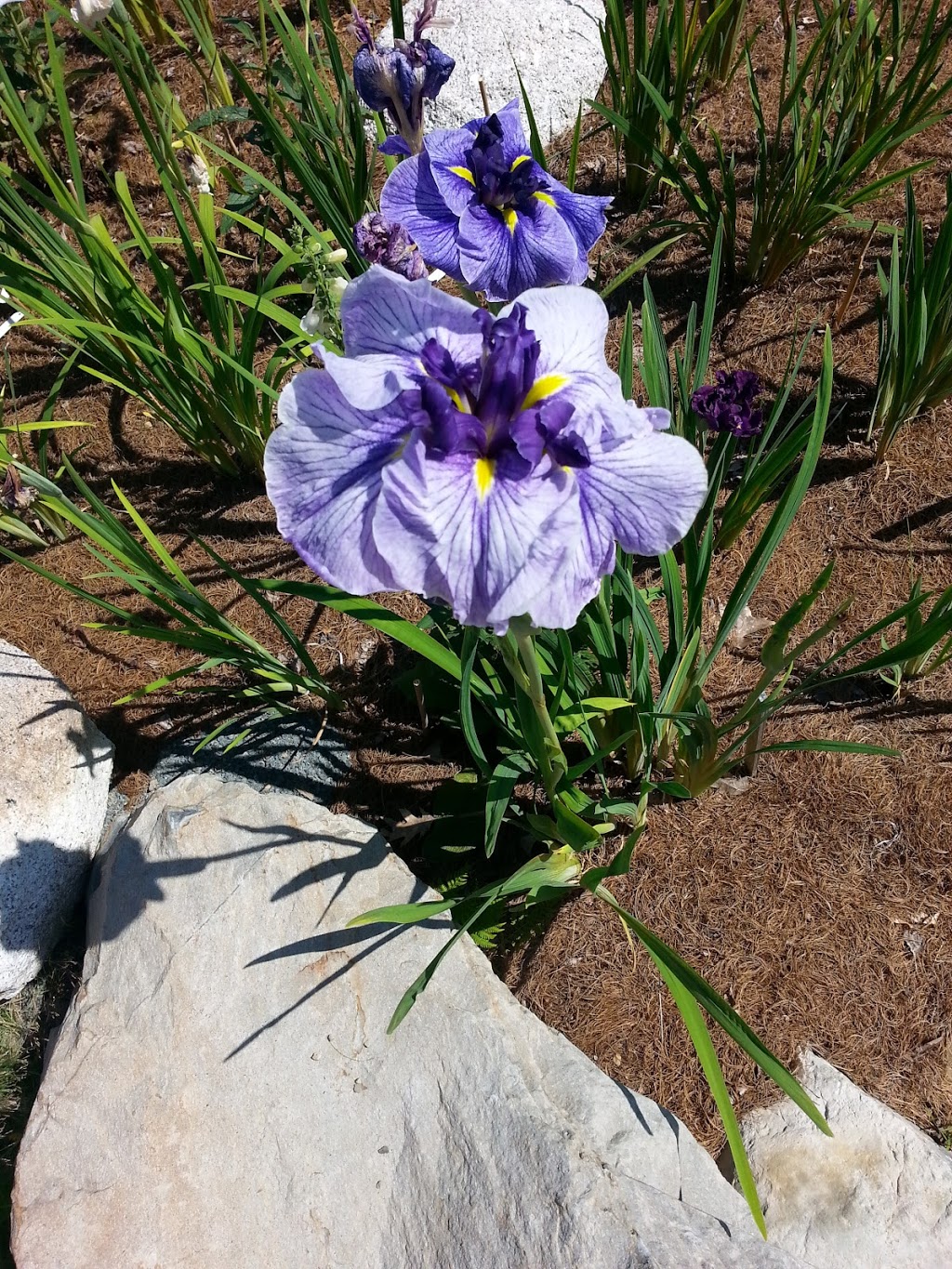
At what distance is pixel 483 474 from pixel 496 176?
670 millimetres

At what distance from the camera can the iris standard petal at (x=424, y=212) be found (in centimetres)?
139

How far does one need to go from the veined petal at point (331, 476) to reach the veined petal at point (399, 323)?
68 mm

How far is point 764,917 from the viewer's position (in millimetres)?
2033

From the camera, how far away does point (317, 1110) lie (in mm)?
1671

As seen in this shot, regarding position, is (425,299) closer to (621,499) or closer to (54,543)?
(621,499)

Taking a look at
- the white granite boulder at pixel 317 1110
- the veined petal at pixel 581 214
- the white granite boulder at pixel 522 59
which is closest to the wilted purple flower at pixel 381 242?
the veined petal at pixel 581 214

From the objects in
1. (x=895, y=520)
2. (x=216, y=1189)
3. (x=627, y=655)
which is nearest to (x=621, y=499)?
(x=627, y=655)

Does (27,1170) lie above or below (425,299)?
below

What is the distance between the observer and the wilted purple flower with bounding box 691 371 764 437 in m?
1.68

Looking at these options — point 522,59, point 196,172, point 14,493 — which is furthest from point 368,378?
point 522,59

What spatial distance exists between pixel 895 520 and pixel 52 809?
2.62m

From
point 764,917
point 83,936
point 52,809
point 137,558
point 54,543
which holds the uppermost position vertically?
point 137,558

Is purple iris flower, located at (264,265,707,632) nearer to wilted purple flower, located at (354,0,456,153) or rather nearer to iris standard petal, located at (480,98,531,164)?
iris standard petal, located at (480,98,531,164)

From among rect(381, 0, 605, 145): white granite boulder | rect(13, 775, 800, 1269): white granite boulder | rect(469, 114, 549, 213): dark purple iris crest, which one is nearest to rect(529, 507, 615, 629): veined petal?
rect(469, 114, 549, 213): dark purple iris crest
